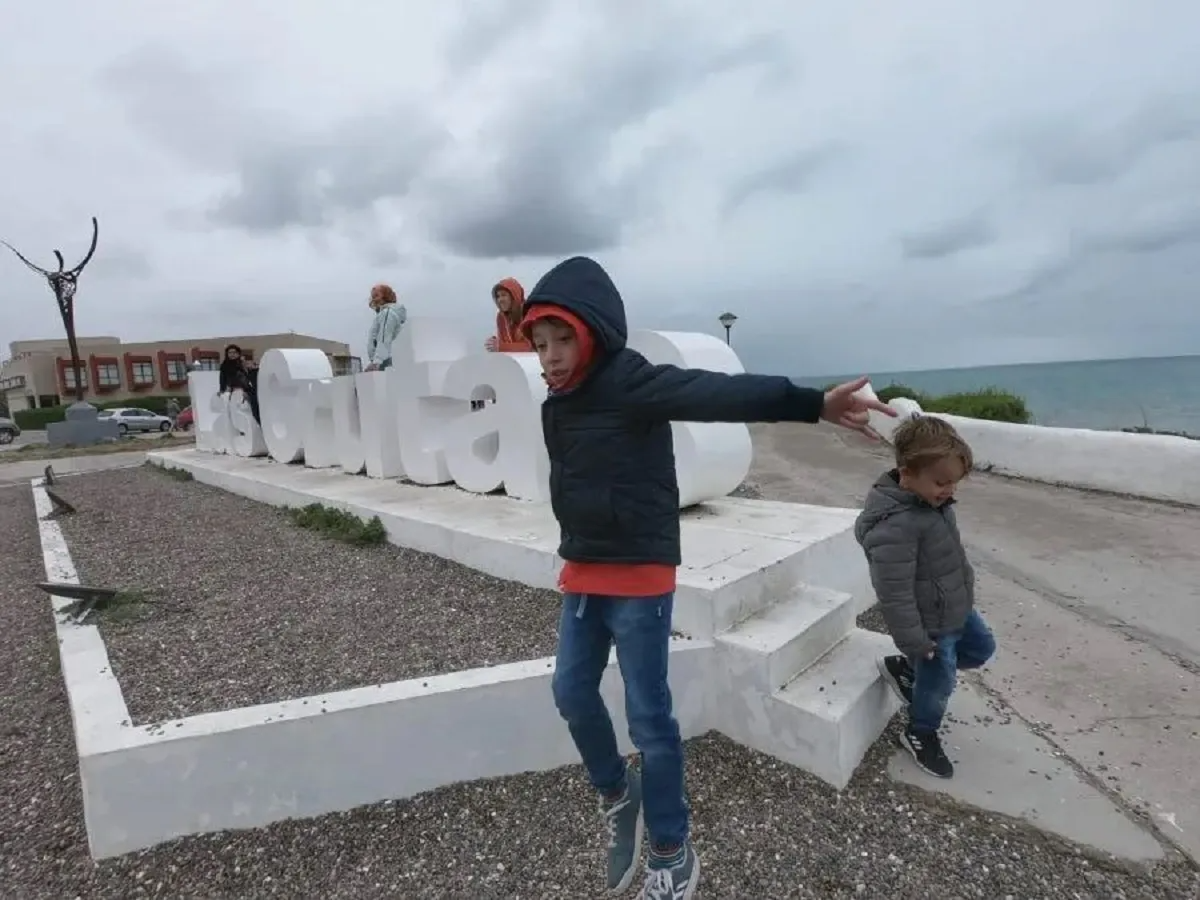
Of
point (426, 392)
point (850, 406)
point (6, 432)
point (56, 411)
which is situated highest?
point (850, 406)

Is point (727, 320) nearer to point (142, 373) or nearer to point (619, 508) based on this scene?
point (619, 508)

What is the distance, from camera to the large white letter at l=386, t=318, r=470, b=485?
6516mm

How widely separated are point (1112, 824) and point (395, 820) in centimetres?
256

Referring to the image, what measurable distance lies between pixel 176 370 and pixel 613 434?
64.5m

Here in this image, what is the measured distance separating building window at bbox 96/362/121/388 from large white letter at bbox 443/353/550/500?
5925 cm

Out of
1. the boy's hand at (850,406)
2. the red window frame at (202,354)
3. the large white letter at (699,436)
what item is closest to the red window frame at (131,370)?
the red window frame at (202,354)

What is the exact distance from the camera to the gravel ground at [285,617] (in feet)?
10.4

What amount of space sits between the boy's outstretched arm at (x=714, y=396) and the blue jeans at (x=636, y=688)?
0.57 metres

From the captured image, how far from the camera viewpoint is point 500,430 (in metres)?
5.84

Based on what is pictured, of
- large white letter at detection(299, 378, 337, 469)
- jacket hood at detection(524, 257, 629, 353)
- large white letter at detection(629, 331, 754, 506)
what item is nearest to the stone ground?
jacket hood at detection(524, 257, 629, 353)

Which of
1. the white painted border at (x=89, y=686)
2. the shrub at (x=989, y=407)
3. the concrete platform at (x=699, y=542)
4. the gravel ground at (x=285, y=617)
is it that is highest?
the concrete platform at (x=699, y=542)

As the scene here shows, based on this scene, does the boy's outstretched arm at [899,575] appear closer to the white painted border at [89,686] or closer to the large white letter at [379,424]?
the white painted border at [89,686]

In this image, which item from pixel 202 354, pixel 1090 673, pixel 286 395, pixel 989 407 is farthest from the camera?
pixel 202 354

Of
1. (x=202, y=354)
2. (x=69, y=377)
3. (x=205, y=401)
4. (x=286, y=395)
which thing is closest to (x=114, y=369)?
(x=69, y=377)
